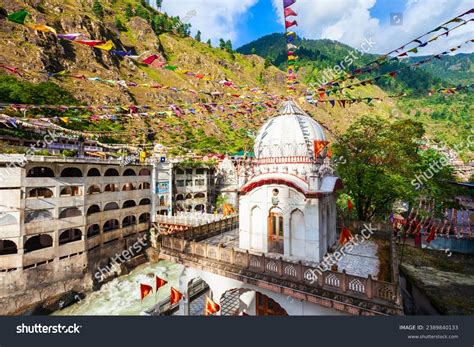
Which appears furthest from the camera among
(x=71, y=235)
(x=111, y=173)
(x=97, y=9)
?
(x=97, y=9)

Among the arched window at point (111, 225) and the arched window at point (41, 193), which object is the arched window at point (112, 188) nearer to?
the arched window at point (111, 225)

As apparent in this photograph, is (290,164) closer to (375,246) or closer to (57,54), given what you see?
(375,246)

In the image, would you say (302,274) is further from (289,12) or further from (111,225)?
(111,225)

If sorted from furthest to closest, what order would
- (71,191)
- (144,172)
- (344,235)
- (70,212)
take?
(144,172), (70,212), (71,191), (344,235)

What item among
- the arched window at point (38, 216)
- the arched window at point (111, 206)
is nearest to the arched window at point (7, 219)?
the arched window at point (38, 216)

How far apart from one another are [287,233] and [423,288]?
34.7 ft

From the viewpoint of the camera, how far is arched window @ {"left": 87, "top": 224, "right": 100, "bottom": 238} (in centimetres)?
3475

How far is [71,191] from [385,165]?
115 ft

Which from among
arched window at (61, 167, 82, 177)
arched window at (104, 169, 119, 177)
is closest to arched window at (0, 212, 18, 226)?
arched window at (61, 167, 82, 177)

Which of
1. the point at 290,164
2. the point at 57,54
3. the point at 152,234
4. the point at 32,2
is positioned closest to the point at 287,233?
the point at 290,164

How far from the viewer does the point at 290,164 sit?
566 inches

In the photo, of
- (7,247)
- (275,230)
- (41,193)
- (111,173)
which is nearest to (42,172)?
(41,193)

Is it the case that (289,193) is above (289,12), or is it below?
below

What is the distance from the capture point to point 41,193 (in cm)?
3138
